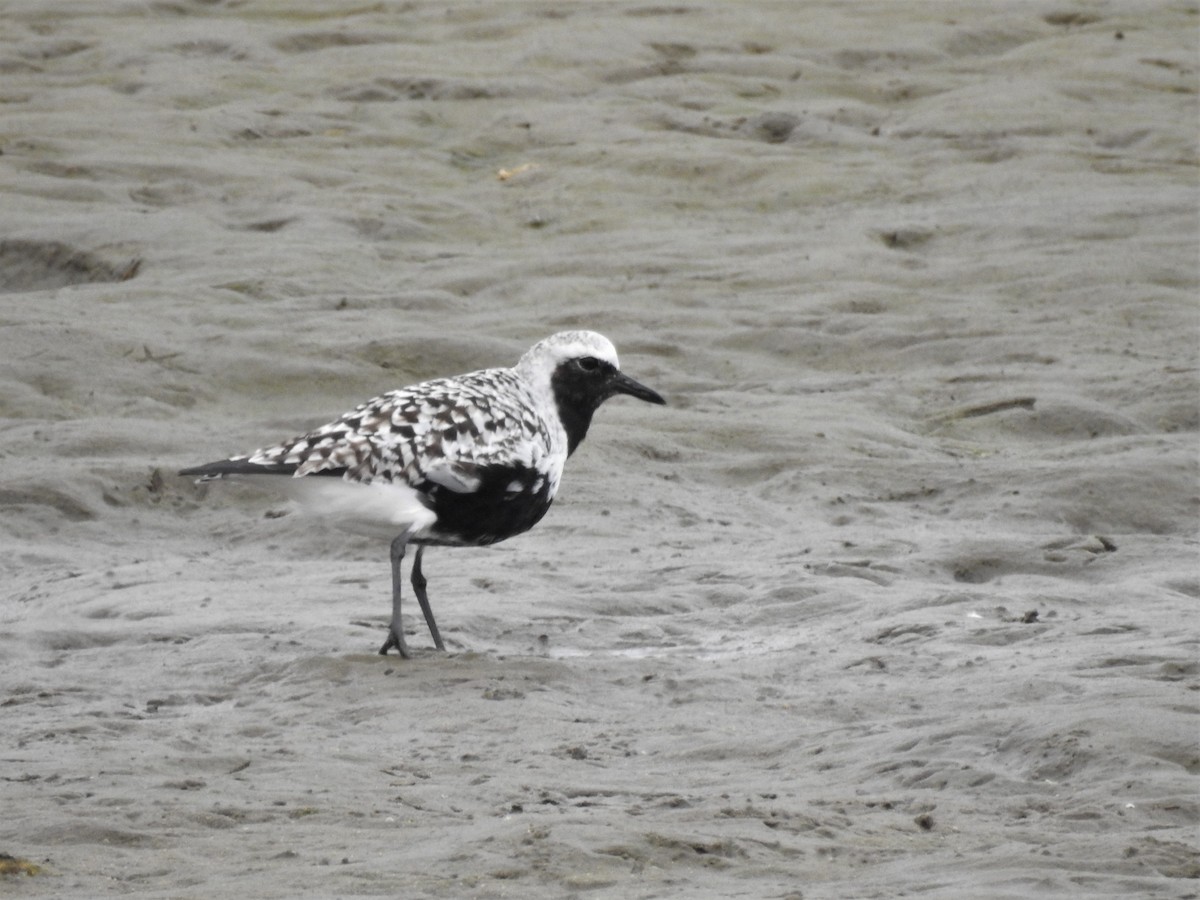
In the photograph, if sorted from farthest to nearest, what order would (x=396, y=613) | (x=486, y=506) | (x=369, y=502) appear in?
(x=486, y=506)
(x=369, y=502)
(x=396, y=613)

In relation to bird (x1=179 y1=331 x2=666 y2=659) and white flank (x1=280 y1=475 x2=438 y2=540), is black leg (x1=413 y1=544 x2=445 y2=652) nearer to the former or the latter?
bird (x1=179 y1=331 x2=666 y2=659)

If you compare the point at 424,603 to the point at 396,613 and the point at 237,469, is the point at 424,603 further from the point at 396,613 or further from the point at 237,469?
the point at 237,469

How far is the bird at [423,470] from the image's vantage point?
6.29 metres

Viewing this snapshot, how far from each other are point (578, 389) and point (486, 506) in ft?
2.61

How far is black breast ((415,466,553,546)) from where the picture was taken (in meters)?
6.39

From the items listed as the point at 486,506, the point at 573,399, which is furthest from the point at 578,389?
the point at 486,506

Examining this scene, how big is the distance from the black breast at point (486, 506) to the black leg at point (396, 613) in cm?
13

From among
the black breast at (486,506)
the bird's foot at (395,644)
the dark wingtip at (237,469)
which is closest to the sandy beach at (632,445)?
the bird's foot at (395,644)

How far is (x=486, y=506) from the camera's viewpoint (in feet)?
21.1

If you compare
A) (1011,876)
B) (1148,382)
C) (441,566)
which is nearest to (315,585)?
(441,566)

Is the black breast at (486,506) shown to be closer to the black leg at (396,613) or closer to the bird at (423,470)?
the bird at (423,470)

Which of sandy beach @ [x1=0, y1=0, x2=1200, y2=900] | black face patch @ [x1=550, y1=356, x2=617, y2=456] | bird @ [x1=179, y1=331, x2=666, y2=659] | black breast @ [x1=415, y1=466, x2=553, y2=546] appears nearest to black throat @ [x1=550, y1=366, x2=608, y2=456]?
black face patch @ [x1=550, y1=356, x2=617, y2=456]

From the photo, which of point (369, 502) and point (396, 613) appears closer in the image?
point (396, 613)

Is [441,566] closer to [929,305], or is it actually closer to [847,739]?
[847,739]
